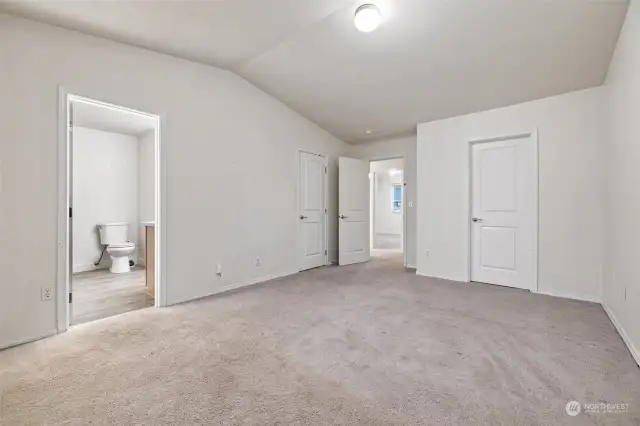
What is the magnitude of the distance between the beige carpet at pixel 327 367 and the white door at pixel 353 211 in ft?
8.60

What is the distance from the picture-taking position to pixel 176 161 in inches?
146

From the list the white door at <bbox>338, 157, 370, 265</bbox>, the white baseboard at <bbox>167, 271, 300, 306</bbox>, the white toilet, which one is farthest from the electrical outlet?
the white door at <bbox>338, 157, 370, 265</bbox>

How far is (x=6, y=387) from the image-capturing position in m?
1.95

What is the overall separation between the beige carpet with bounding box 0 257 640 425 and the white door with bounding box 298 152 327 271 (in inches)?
83.4

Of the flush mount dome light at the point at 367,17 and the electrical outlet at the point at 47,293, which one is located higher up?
the flush mount dome light at the point at 367,17

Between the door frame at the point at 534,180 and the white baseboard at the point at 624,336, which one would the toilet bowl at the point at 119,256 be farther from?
the white baseboard at the point at 624,336

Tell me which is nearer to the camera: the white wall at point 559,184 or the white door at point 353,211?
the white wall at point 559,184

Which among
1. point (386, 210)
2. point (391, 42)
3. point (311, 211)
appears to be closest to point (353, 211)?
point (311, 211)

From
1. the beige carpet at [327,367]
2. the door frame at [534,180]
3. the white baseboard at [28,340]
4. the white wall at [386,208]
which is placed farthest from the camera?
the white wall at [386,208]

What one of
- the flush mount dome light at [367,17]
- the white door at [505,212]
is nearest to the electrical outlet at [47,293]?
the flush mount dome light at [367,17]

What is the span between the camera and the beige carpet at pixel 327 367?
67.2 inches

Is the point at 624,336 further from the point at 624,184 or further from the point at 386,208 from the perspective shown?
the point at 386,208

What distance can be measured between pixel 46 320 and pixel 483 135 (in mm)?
5183

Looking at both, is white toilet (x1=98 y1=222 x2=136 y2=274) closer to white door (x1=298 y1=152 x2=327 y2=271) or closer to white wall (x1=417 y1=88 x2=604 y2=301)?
white door (x1=298 y1=152 x2=327 y2=271)
